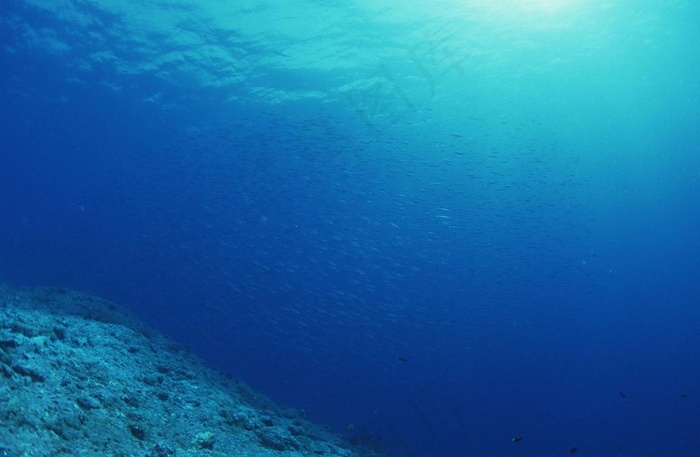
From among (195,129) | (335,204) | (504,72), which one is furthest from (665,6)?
(195,129)

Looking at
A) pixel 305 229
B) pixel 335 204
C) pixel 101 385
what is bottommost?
pixel 101 385

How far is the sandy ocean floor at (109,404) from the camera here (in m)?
3.33

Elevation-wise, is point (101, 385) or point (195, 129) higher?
point (195, 129)

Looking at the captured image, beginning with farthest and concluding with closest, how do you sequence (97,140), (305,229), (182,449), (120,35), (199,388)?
(97,140) → (305,229) → (120,35) → (199,388) → (182,449)

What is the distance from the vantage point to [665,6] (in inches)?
619

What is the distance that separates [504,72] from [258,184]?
15.3 metres

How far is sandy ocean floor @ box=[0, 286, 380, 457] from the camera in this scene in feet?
10.9

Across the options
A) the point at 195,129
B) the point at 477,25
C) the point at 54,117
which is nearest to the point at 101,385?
the point at 477,25

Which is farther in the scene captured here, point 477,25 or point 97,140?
point 97,140

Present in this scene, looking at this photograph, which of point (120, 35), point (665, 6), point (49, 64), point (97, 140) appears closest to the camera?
point (665, 6)

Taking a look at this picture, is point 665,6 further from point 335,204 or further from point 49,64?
point 49,64

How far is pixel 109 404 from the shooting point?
4.38 meters

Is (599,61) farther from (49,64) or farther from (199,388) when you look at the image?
(49,64)

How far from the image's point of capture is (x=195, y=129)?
26531mm
